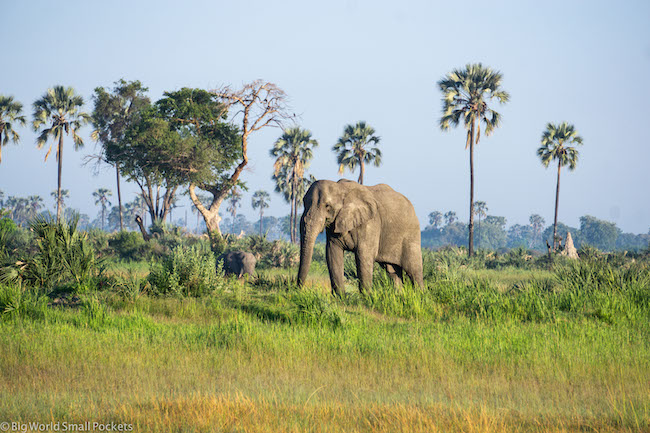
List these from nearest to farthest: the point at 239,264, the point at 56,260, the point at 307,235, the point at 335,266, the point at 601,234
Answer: the point at 307,235
the point at 335,266
the point at 56,260
the point at 239,264
the point at 601,234

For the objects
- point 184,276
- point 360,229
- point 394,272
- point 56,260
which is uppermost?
point 360,229

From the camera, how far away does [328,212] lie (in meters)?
12.7

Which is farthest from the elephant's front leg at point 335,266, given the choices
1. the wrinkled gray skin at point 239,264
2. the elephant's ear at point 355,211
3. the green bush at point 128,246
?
the green bush at point 128,246

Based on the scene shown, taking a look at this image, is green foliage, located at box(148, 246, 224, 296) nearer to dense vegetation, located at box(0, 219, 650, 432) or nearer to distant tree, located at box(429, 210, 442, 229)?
dense vegetation, located at box(0, 219, 650, 432)

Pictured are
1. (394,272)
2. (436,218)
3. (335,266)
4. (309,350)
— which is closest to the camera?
(309,350)

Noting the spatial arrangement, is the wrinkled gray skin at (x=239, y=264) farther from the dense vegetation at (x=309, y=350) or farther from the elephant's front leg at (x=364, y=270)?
the elephant's front leg at (x=364, y=270)

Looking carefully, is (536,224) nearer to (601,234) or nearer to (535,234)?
(535,234)

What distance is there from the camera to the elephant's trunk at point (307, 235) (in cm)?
1241

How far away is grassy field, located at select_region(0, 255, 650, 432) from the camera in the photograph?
5680 mm

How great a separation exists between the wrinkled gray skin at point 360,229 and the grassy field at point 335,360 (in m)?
0.67

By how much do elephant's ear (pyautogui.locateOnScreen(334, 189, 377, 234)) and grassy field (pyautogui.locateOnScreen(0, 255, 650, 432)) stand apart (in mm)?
1483

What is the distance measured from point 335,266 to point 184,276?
3264 millimetres

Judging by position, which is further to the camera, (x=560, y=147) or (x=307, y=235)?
(x=560, y=147)

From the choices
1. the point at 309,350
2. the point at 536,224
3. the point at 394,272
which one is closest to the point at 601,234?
the point at 536,224
